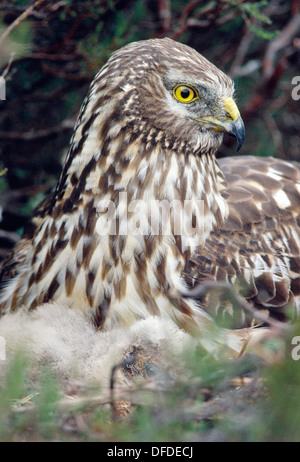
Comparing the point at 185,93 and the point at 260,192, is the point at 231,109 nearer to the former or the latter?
A: the point at 185,93

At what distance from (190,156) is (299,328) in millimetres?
1331

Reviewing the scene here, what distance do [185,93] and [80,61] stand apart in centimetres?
147

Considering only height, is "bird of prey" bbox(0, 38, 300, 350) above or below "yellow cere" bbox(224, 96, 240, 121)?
below

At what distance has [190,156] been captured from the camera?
9.37ft


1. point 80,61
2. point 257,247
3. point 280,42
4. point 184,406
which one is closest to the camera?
point 184,406

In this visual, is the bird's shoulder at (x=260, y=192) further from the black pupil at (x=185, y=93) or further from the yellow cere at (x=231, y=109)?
the black pupil at (x=185, y=93)

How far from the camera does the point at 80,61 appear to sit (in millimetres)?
4016

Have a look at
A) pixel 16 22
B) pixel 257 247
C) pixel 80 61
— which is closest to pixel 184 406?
pixel 257 247

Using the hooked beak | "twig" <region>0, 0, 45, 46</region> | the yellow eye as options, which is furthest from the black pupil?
"twig" <region>0, 0, 45, 46</region>

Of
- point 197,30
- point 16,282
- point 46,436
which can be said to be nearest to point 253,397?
point 46,436

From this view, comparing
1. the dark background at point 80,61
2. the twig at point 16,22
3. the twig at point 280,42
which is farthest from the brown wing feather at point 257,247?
the twig at point 280,42

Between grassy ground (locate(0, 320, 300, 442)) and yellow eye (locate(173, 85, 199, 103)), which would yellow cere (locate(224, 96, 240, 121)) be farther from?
grassy ground (locate(0, 320, 300, 442))

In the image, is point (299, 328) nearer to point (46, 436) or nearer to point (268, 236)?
point (46, 436)

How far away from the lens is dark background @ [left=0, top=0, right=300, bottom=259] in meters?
3.85
